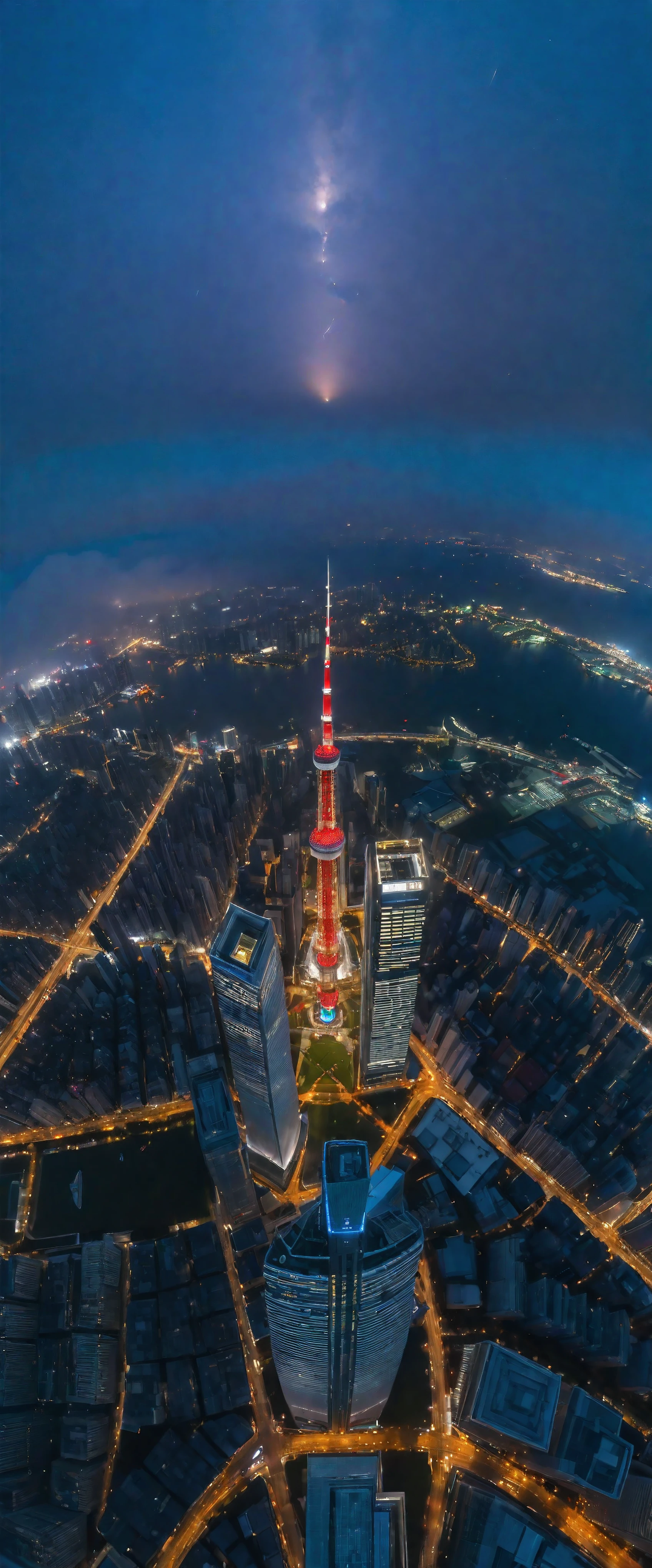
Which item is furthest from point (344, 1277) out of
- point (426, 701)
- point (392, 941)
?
point (426, 701)

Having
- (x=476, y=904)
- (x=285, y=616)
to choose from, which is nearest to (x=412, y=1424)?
(x=476, y=904)

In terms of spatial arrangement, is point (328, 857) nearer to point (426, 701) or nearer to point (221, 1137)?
point (221, 1137)

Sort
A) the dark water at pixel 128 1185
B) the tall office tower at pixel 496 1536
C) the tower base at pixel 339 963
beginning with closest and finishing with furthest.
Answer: the tall office tower at pixel 496 1536 → the dark water at pixel 128 1185 → the tower base at pixel 339 963

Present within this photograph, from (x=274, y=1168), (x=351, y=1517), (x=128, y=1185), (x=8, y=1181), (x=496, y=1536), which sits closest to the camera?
(x=351, y=1517)

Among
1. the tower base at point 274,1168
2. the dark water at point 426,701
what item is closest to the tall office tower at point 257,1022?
the tower base at point 274,1168

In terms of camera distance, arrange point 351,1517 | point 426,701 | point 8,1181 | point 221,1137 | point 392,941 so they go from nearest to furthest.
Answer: point 351,1517 < point 221,1137 < point 392,941 < point 8,1181 < point 426,701

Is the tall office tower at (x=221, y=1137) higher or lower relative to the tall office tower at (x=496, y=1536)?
higher

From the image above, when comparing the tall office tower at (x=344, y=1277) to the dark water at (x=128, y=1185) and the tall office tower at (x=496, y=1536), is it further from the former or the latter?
the dark water at (x=128, y=1185)
